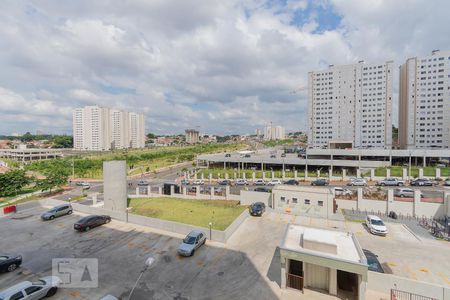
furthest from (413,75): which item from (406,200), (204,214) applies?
(204,214)

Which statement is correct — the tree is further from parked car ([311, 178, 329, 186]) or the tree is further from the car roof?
parked car ([311, 178, 329, 186])

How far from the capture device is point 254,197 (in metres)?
31.1

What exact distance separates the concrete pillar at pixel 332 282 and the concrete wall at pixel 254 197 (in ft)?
55.9

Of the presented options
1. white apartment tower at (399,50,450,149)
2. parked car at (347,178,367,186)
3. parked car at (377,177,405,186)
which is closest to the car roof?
parked car at (347,178,367,186)

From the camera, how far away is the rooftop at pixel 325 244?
1260 centimetres

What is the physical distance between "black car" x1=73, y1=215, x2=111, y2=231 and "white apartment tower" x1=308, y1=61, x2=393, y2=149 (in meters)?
77.0

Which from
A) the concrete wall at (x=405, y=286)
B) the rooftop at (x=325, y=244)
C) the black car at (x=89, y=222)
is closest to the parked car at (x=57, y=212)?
the black car at (x=89, y=222)

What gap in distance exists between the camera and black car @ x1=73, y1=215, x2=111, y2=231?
70.0 feet

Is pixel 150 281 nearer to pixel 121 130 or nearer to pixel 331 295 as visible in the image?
pixel 331 295

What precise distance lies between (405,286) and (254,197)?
1981cm

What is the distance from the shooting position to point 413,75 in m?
73.4

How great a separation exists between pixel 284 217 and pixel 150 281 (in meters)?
16.3

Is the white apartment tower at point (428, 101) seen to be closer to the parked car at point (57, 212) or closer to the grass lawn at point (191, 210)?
the grass lawn at point (191, 210)

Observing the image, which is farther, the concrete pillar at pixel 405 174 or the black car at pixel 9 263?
the concrete pillar at pixel 405 174
